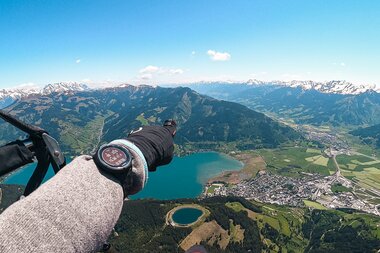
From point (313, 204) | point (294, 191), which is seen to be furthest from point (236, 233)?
point (294, 191)

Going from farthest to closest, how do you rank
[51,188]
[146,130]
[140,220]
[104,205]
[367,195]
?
[367,195]
[140,220]
[146,130]
[104,205]
[51,188]

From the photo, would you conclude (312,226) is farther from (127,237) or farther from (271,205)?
(127,237)

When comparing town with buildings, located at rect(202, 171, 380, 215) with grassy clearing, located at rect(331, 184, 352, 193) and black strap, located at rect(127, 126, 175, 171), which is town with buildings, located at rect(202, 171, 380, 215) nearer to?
grassy clearing, located at rect(331, 184, 352, 193)

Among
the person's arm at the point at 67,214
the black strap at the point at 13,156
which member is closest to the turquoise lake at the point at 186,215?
the black strap at the point at 13,156

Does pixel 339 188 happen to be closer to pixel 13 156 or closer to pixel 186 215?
pixel 186 215

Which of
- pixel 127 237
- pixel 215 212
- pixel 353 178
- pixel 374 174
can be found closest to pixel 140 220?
pixel 127 237

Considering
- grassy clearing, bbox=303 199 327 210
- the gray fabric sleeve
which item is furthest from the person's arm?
grassy clearing, bbox=303 199 327 210
